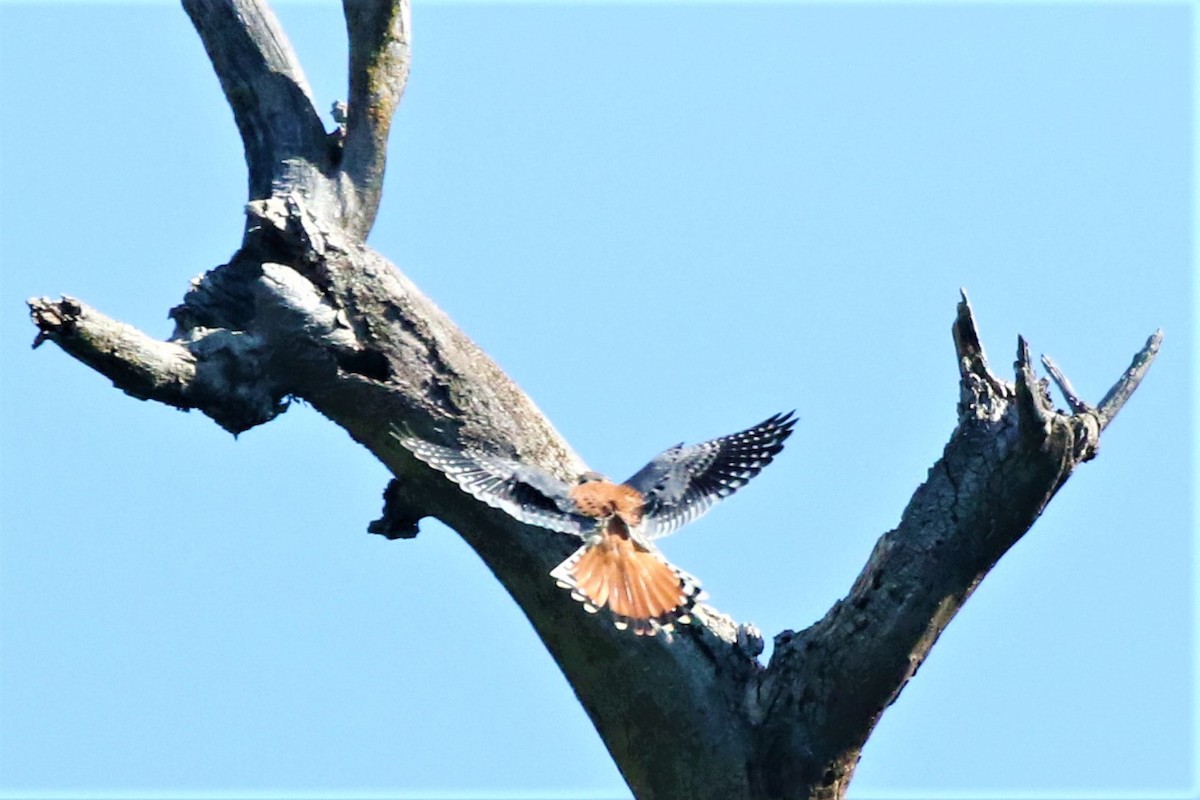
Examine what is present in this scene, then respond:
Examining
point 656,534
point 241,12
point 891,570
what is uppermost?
point 241,12

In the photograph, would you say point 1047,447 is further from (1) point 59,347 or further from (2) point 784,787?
(1) point 59,347

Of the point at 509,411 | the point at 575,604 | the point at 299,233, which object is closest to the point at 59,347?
the point at 299,233

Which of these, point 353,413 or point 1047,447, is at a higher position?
point 353,413

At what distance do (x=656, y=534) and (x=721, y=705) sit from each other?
83 centimetres

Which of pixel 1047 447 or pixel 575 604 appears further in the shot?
pixel 575 604

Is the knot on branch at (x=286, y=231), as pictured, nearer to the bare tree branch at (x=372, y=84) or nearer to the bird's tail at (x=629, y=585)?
the bare tree branch at (x=372, y=84)

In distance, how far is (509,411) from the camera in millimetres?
5488

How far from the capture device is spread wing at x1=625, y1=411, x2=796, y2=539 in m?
5.71

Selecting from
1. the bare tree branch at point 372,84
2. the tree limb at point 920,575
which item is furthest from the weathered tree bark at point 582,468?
the bare tree branch at point 372,84

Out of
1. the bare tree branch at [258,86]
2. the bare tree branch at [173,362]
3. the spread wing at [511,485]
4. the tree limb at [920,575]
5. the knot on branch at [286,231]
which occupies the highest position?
the bare tree branch at [258,86]

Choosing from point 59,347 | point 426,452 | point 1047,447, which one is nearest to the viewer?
point 1047,447

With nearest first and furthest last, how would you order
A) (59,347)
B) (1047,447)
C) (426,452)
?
(1047,447) < (59,347) < (426,452)

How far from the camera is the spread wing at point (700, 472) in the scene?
5711 millimetres

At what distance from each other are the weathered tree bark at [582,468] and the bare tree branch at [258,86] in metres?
0.28
